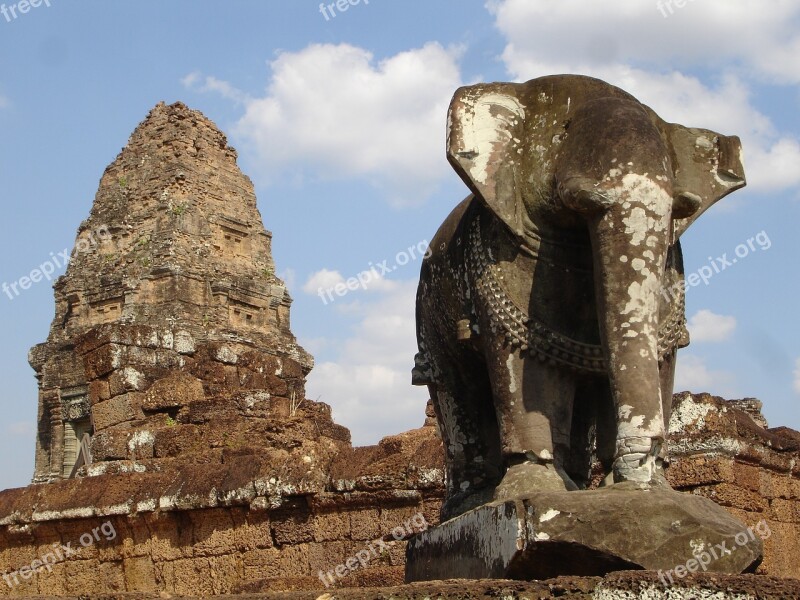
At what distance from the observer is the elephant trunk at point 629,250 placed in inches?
139

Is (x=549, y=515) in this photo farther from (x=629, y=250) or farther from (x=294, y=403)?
(x=294, y=403)

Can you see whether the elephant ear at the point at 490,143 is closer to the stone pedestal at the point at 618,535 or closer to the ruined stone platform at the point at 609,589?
the stone pedestal at the point at 618,535

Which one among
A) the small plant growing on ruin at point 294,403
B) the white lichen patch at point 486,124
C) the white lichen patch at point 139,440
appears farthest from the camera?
the small plant growing on ruin at point 294,403

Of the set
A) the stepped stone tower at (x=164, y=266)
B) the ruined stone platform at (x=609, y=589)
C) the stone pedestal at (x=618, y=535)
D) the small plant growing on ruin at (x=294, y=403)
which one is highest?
the stepped stone tower at (x=164, y=266)

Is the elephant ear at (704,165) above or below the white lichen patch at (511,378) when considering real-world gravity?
above

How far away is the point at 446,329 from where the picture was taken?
4387 mm

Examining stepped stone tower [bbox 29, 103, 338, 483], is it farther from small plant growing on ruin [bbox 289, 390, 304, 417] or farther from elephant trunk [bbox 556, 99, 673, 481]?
elephant trunk [bbox 556, 99, 673, 481]

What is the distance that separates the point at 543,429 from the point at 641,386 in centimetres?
48

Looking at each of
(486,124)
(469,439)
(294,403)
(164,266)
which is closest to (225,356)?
(294,403)

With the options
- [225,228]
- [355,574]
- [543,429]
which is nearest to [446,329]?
[543,429]

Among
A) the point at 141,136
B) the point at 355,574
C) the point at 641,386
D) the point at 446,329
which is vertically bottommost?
the point at 355,574

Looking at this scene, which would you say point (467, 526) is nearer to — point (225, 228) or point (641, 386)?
point (641, 386)

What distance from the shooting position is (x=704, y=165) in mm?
4035

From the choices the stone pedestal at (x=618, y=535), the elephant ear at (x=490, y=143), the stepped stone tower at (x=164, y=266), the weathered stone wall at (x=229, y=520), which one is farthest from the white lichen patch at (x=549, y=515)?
the stepped stone tower at (x=164, y=266)
